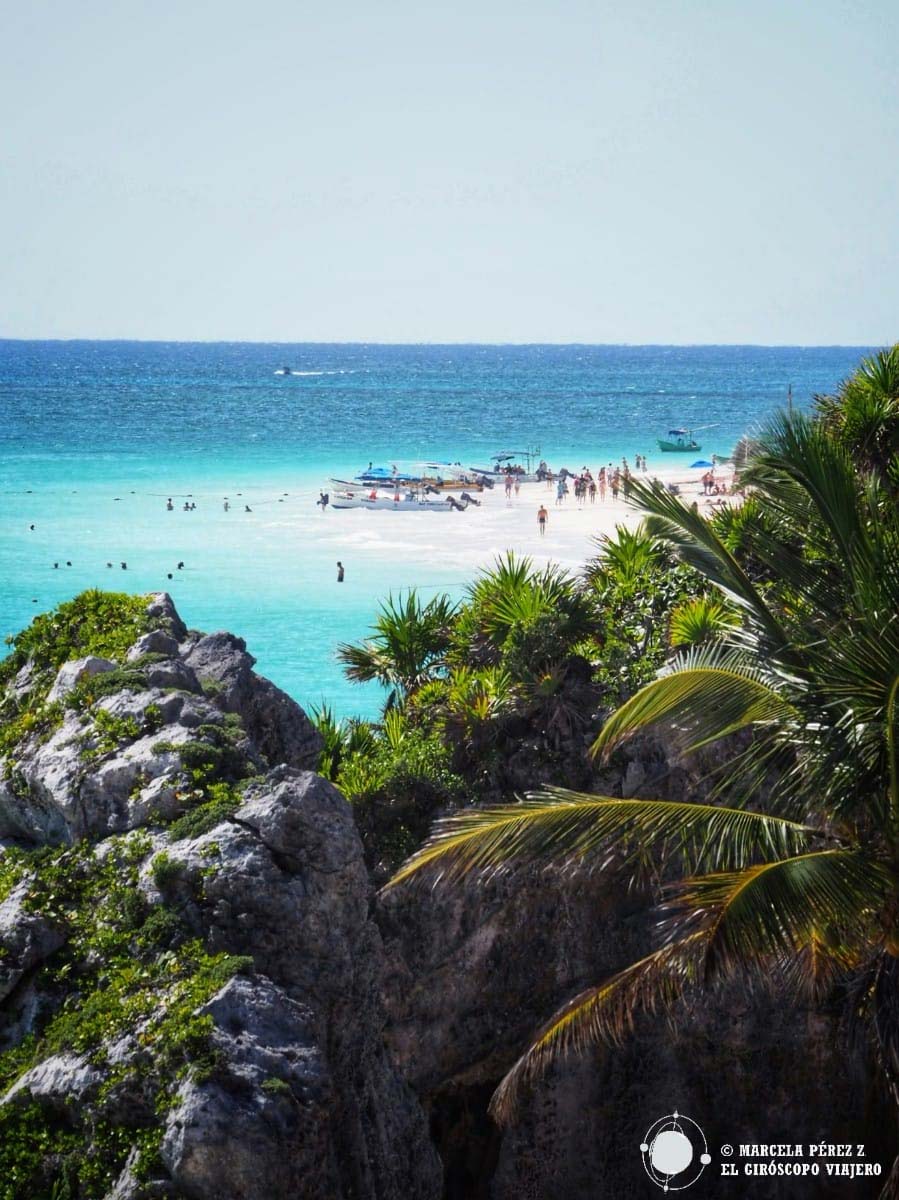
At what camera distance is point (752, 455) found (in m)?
9.83

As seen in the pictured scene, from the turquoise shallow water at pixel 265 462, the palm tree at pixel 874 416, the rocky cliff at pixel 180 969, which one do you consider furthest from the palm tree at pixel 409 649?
the turquoise shallow water at pixel 265 462

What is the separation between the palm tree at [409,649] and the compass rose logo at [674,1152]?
6383mm

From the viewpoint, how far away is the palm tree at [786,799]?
8023mm

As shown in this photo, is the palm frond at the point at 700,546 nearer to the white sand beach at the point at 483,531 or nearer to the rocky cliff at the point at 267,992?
the rocky cliff at the point at 267,992

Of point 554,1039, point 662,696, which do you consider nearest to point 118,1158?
point 554,1039

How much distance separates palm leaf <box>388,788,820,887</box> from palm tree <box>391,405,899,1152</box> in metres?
0.01

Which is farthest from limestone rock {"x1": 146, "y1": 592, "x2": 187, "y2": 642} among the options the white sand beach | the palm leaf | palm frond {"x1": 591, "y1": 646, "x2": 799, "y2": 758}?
the white sand beach

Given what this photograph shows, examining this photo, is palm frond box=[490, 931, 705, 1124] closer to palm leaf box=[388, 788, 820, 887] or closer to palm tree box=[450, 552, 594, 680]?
palm leaf box=[388, 788, 820, 887]

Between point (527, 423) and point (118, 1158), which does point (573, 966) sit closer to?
point (118, 1158)

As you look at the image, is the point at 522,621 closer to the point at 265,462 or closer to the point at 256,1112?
the point at 256,1112

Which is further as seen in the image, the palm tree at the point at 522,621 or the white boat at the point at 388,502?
the white boat at the point at 388,502

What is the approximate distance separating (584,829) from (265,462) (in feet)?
238

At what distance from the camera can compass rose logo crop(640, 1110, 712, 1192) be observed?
12.5 metres

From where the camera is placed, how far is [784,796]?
29.5ft
